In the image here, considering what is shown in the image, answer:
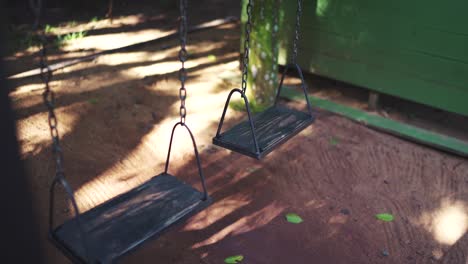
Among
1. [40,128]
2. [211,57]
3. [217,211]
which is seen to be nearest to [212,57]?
[211,57]

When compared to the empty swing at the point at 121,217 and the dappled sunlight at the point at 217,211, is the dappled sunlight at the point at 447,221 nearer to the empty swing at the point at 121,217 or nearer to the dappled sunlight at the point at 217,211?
the dappled sunlight at the point at 217,211

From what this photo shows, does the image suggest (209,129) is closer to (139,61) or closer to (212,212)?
(212,212)

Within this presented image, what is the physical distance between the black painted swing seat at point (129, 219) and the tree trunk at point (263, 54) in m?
2.51

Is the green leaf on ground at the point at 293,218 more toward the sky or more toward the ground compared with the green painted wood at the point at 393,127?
more toward the ground


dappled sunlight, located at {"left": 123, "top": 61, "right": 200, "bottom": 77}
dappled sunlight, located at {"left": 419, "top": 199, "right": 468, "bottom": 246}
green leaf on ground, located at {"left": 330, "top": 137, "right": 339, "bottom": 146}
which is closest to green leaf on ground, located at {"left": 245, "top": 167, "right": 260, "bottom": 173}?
green leaf on ground, located at {"left": 330, "top": 137, "right": 339, "bottom": 146}

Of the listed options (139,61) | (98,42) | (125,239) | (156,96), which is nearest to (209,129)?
(156,96)

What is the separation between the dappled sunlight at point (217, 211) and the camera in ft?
10.7

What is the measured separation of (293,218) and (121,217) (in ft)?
5.06

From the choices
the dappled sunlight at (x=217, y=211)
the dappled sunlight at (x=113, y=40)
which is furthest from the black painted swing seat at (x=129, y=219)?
the dappled sunlight at (x=113, y=40)

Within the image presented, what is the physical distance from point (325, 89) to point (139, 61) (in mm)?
2476

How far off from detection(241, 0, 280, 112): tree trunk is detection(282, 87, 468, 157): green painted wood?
0.45 metres

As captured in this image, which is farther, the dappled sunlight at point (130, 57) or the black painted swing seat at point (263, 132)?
the dappled sunlight at point (130, 57)

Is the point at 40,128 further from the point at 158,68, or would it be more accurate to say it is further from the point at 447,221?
the point at 447,221

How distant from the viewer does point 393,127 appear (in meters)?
4.56
